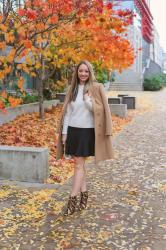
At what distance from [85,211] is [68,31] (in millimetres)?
8031

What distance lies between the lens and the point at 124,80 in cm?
4009

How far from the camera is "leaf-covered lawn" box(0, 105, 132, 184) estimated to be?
28.6ft

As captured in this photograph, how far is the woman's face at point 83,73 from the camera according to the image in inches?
235

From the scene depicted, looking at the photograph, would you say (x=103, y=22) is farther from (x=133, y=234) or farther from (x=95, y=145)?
(x=133, y=234)

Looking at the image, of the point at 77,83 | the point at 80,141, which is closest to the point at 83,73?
the point at 77,83

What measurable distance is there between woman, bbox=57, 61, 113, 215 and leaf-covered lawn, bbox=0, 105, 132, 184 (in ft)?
6.10

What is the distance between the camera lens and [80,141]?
19.6 ft

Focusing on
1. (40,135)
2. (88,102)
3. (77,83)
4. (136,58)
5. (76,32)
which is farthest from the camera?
(136,58)

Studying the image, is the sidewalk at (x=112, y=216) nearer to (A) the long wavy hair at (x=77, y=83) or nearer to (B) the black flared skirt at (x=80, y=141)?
(B) the black flared skirt at (x=80, y=141)

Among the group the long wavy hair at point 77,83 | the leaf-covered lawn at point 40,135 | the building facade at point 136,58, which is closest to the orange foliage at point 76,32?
the leaf-covered lawn at point 40,135

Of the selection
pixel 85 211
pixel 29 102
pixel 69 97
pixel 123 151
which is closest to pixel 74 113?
pixel 69 97

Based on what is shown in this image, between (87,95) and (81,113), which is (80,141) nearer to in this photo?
(81,113)

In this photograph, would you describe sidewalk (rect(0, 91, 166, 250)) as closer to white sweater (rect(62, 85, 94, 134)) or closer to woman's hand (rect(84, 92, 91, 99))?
white sweater (rect(62, 85, 94, 134))

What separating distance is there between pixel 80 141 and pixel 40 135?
5977mm
